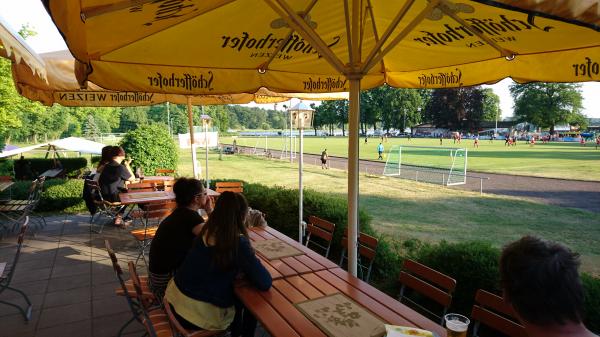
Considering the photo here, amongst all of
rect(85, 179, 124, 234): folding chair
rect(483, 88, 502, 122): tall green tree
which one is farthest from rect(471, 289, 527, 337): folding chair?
rect(483, 88, 502, 122): tall green tree

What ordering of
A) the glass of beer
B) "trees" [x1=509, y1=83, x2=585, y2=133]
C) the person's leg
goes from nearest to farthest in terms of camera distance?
the glass of beer < the person's leg < "trees" [x1=509, y1=83, x2=585, y2=133]

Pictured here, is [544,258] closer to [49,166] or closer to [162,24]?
[162,24]

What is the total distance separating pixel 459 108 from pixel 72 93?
88357 mm

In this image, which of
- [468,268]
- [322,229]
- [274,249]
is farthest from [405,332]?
[322,229]

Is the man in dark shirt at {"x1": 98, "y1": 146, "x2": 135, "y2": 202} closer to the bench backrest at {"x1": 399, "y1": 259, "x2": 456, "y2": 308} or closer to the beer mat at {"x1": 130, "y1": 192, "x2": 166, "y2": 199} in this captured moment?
the beer mat at {"x1": 130, "y1": 192, "x2": 166, "y2": 199}

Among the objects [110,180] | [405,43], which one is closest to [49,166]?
[110,180]

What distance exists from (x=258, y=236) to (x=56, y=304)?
2531mm

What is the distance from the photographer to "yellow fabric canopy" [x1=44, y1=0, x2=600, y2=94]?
2.40 metres

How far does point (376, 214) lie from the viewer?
10562 mm

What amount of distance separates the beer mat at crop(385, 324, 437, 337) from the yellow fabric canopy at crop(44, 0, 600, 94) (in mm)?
1749

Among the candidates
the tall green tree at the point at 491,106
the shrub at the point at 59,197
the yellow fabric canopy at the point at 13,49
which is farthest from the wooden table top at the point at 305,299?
the tall green tree at the point at 491,106

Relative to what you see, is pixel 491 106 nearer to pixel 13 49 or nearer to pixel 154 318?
pixel 154 318

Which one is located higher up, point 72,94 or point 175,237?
point 72,94

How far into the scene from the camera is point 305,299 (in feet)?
7.66
